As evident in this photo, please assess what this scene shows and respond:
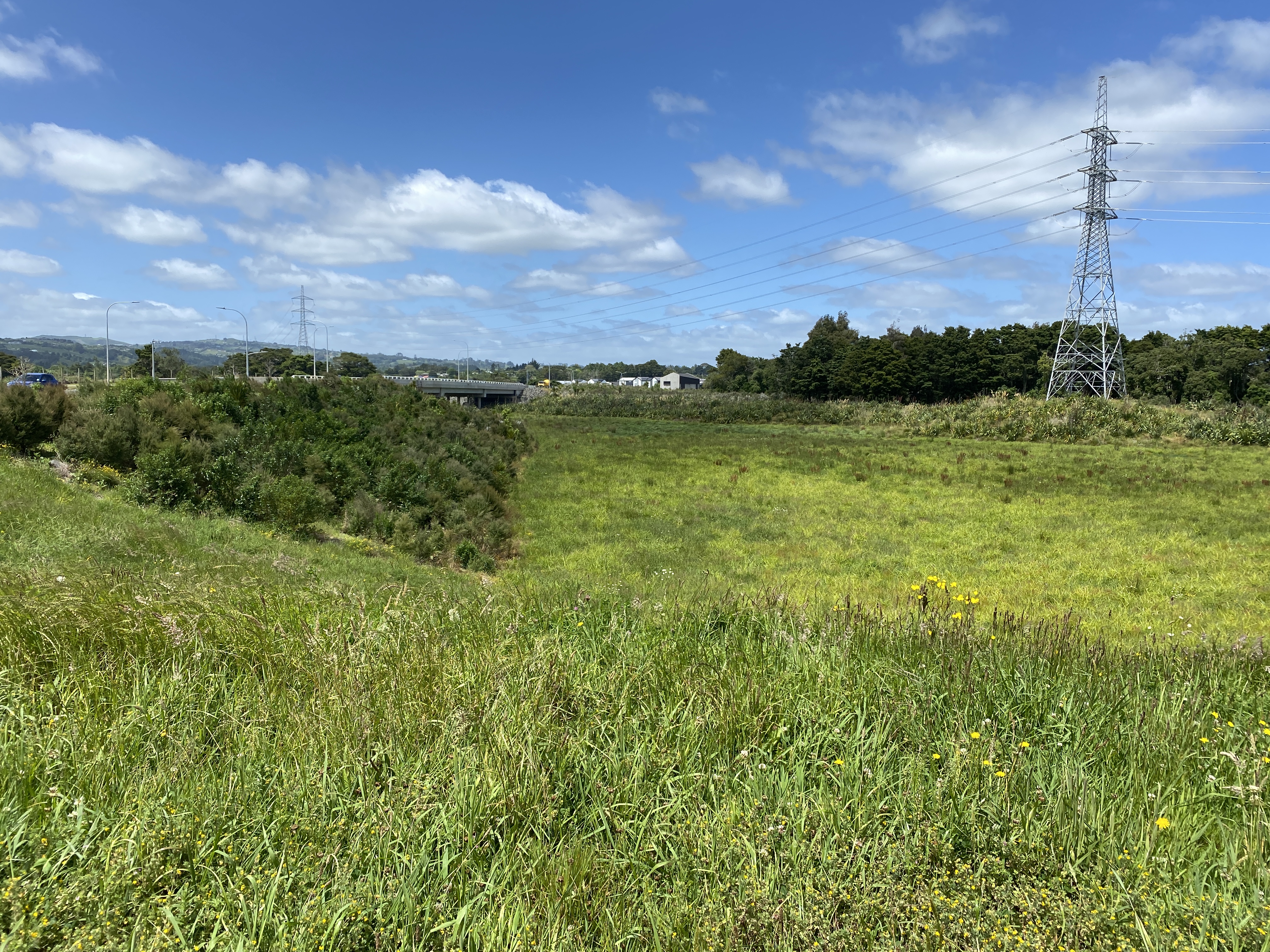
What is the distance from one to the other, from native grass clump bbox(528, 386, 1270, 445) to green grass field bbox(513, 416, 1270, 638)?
899 centimetres

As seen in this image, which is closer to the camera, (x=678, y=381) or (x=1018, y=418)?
(x=1018, y=418)

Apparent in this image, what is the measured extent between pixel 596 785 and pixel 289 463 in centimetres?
1524

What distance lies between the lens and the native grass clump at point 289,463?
13805mm

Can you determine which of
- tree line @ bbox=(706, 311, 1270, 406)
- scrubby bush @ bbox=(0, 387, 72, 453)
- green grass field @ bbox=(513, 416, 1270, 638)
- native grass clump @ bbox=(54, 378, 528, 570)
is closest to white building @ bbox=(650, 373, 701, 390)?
tree line @ bbox=(706, 311, 1270, 406)

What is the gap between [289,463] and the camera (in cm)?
1633

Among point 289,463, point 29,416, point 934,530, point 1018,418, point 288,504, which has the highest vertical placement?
point 1018,418

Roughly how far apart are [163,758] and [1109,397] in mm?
63274

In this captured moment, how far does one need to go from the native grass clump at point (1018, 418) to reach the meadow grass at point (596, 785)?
1822 inches

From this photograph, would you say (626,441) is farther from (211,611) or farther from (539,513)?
(211,611)

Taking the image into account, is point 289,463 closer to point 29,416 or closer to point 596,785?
point 29,416

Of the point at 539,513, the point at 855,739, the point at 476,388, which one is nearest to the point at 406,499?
the point at 539,513

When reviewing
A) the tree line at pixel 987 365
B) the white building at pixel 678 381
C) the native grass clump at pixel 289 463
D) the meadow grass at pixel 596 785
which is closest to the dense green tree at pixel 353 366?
the native grass clump at pixel 289 463

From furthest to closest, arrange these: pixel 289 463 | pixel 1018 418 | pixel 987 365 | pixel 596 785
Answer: pixel 987 365 → pixel 1018 418 → pixel 289 463 → pixel 596 785

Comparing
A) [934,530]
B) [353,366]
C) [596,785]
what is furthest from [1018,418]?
[353,366]
